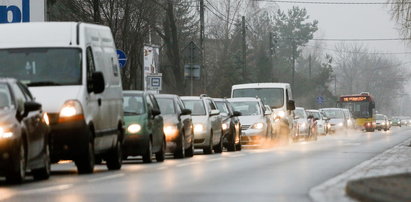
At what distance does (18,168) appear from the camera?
685 inches

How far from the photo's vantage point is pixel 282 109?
160 feet

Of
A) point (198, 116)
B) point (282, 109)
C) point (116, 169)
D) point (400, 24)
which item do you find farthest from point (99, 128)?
point (282, 109)

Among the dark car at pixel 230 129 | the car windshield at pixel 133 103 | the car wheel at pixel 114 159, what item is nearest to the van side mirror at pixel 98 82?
the car wheel at pixel 114 159

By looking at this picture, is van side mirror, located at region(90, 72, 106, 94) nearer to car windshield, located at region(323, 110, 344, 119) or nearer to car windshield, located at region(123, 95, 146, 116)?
car windshield, located at region(123, 95, 146, 116)

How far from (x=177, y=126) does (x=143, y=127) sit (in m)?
3.85

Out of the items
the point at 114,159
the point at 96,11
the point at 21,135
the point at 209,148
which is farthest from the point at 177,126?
the point at 21,135

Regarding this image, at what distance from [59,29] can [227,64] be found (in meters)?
69.2

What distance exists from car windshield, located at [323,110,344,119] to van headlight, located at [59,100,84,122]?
201 ft

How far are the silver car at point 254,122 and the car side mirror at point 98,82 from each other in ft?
70.3

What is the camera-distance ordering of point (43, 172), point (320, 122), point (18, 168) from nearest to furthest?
point (18, 168) → point (43, 172) → point (320, 122)

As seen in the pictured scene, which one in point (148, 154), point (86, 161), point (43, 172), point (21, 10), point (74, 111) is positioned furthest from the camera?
point (21, 10)

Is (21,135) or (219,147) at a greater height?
(21,135)

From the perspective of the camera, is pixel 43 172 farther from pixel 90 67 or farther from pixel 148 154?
pixel 148 154

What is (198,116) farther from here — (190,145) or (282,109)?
(282,109)
